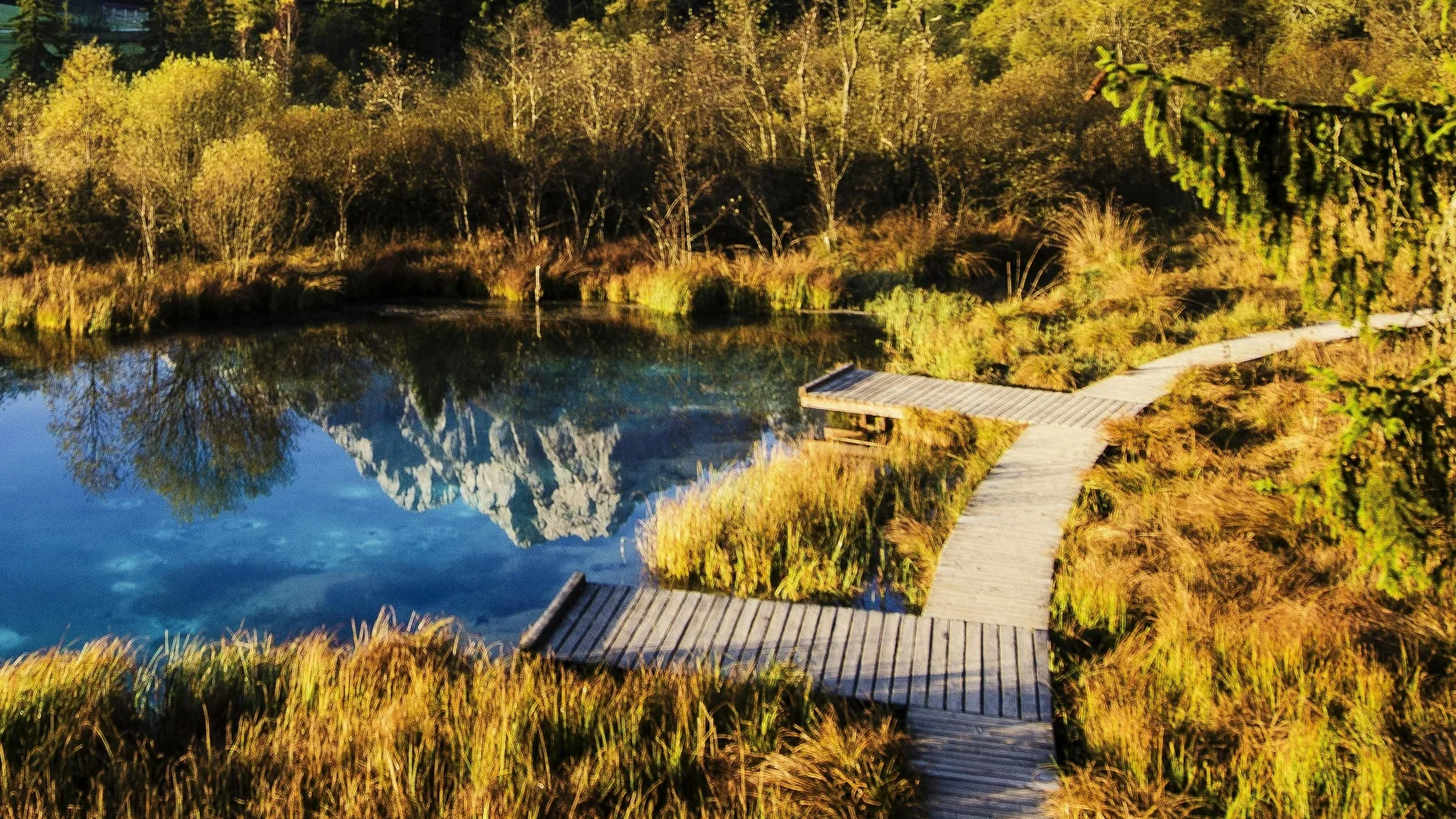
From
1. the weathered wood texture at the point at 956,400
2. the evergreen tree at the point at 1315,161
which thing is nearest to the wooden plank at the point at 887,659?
the evergreen tree at the point at 1315,161

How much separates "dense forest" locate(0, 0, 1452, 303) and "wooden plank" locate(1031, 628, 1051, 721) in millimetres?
11620

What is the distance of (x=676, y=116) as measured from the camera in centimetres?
1772

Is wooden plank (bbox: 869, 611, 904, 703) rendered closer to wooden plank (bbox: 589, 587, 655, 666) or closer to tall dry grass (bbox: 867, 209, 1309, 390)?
wooden plank (bbox: 589, 587, 655, 666)

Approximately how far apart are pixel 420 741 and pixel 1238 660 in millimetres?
3017

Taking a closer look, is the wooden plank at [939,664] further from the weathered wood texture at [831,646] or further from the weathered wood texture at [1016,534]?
the weathered wood texture at [1016,534]

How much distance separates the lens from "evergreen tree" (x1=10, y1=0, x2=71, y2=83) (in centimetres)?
3177

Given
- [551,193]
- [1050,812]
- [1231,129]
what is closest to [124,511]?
[1050,812]

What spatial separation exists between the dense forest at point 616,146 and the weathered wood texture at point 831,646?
10.9 metres

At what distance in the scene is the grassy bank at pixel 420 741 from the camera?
372cm

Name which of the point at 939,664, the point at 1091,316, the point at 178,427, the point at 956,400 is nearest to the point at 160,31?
the point at 178,427

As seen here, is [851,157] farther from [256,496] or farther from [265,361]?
[256,496]

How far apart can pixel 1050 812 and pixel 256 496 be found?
6479 mm

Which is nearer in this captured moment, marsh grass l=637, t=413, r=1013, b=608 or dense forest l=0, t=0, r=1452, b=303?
marsh grass l=637, t=413, r=1013, b=608

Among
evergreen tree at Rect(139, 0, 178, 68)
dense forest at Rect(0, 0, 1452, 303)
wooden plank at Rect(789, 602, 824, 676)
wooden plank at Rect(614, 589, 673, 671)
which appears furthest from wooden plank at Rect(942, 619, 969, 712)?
evergreen tree at Rect(139, 0, 178, 68)
